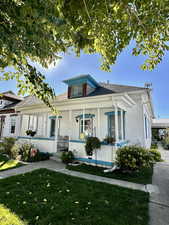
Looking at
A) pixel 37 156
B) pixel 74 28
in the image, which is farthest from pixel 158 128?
pixel 74 28

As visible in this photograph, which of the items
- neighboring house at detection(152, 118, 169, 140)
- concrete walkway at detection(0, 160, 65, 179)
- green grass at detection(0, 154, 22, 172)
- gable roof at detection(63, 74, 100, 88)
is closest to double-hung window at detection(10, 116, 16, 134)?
green grass at detection(0, 154, 22, 172)

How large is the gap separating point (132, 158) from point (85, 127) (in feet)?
13.8

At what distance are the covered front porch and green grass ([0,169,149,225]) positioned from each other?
2178 mm

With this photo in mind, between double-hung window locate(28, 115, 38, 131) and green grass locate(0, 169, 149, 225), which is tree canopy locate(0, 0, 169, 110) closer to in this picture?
green grass locate(0, 169, 149, 225)

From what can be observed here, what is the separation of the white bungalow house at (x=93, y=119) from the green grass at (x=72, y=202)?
2372 mm

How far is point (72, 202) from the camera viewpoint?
9.77ft

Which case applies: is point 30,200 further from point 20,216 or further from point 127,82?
point 127,82

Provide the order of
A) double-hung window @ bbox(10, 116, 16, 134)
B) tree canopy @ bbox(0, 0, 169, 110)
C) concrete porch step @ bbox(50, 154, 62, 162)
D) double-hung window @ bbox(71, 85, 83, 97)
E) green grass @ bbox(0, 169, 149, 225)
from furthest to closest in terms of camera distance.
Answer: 1. double-hung window @ bbox(10, 116, 16, 134)
2. double-hung window @ bbox(71, 85, 83, 97)
3. concrete porch step @ bbox(50, 154, 62, 162)
4. green grass @ bbox(0, 169, 149, 225)
5. tree canopy @ bbox(0, 0, 169, 110)

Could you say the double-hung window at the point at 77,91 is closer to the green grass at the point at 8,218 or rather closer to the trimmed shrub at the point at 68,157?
the trimmed shrub at the point at 68,157

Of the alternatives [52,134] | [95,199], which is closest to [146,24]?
[95,199]

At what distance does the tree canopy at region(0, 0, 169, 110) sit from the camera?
189cm

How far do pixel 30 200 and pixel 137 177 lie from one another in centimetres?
404

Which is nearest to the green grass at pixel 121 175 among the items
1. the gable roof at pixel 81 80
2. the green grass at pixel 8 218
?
the green grass at pixel 8 218

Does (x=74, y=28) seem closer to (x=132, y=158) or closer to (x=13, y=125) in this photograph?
(x=132, y=158)
